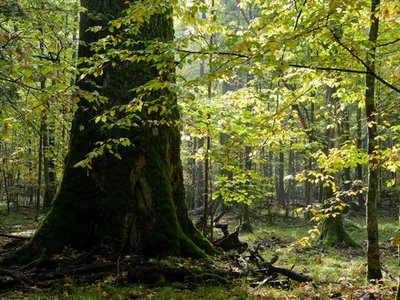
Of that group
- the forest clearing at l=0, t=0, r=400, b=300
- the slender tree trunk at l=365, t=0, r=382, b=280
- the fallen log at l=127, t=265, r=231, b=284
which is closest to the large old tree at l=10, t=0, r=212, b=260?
the forest clearing at l=0, t=0, r=400, b=300

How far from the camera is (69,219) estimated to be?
6461 millimetres

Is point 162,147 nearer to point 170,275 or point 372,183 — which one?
point 170,275

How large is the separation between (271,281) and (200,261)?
4.58 ft

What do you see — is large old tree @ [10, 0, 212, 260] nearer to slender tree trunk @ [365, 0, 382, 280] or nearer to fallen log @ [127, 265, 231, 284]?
fallen log @ [127, 265, 231, 284]

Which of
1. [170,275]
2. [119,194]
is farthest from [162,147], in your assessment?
[170,275]

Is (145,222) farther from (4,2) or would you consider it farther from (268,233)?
→ (268,233)

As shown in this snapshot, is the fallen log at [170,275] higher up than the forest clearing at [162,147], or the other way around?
the forest clearing at [162,147]

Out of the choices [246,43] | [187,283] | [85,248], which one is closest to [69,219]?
[85,248]

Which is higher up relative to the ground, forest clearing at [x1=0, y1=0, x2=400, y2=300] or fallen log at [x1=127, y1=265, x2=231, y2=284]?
forest clearing at [x1=0, y1=0, x2=400, y2=300]

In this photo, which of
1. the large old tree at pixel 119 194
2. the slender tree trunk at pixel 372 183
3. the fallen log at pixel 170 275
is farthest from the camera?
the large old tree at pixel 119 194

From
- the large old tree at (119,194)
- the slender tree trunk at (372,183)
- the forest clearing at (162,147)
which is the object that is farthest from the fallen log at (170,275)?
the slender tree trunk at (372,183)

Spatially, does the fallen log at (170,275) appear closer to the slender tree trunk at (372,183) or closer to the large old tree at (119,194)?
the large old tree at (119,194)

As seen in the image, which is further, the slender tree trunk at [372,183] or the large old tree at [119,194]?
the large old tree at [119,194]

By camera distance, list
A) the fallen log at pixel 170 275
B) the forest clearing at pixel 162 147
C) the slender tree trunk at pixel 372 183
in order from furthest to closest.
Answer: the slender tree trunk at pixel 372 183 → the fallen log at pixel 170 275 → the forest clearing at pixel 162 147
